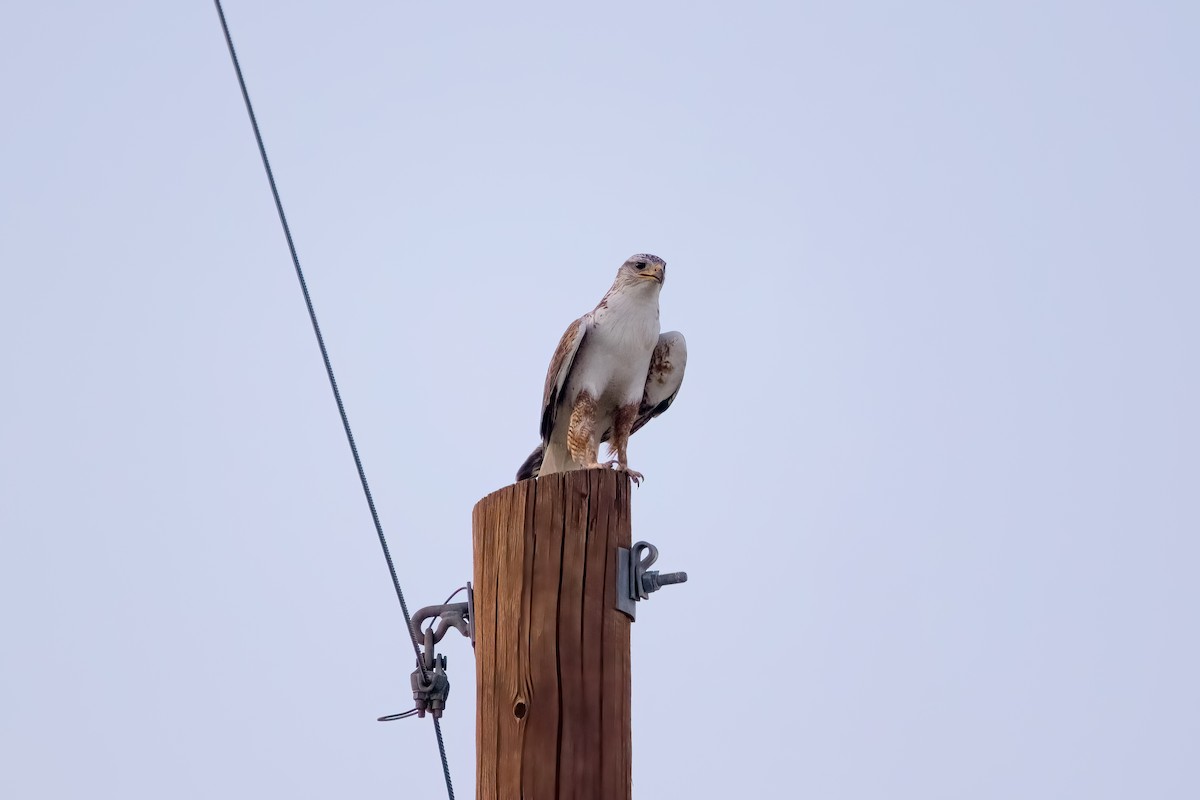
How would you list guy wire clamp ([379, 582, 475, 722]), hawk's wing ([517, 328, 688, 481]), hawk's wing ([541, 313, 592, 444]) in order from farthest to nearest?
hawk's wing ([517, 328, 688, 481]) < hawk's wing ([541, 313, 592, 444]) < guy wire clamp ([379, 582, 475, 722])

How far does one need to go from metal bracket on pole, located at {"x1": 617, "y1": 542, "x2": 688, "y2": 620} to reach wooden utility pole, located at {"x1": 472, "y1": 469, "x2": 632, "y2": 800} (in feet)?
0.07

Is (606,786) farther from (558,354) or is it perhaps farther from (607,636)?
(558,354)

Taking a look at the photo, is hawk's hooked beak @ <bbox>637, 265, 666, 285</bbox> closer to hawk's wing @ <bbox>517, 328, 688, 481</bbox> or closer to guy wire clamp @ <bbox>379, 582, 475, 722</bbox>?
hawk's wing @ <bbox>517, 328, 688, 481</bbox>

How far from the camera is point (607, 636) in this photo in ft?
10.1

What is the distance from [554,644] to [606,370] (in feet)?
9.10

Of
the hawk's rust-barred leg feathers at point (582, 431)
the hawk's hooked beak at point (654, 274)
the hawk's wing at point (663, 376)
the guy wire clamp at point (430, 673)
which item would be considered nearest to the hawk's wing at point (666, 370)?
the hawk's wing at point (663, 376)

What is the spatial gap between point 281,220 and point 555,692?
1.92 metres

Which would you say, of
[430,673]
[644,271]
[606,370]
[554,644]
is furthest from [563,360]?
[554,644]

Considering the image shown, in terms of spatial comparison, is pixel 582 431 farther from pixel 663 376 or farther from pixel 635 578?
pixel 635 578

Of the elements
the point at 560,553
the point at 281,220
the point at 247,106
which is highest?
the point at 247,106

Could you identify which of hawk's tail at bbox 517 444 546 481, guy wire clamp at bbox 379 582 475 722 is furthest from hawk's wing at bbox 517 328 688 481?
guy wire clamp at bbox 379 582 475 722

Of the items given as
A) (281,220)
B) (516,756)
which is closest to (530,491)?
(516,756)

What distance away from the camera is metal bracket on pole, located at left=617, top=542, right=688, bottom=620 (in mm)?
3139

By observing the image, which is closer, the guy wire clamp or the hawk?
the guy wire clamp
